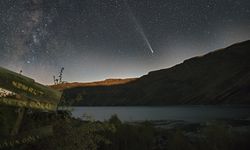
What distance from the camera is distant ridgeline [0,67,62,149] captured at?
144 inches

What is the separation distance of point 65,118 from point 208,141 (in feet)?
27.2

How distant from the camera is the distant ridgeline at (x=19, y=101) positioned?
12.0ft

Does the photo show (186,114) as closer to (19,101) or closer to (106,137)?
(106,137)

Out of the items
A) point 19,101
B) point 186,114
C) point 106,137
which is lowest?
point 106,137

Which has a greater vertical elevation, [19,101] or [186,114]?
[186,114]

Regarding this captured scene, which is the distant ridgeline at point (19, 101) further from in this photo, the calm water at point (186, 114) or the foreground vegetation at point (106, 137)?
the calm water at point (186, 114)

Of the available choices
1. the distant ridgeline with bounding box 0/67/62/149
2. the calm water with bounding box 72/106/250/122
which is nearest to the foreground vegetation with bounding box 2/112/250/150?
the distant ridgeline with bounding box 0/67/62/149

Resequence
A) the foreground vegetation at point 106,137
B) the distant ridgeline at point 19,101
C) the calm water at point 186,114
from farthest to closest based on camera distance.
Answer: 1. the calm water at point 186,114
2. the foreground vegetation at point 106,137
3. the distant ridgeline at point 19,101

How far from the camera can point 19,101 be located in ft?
12.6

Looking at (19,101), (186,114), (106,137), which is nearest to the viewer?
(19,101)

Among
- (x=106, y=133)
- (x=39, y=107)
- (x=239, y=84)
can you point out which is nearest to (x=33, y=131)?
(x=39, y=107)

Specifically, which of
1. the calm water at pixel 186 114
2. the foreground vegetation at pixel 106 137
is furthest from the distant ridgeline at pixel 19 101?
the calm water at pixel 186 114

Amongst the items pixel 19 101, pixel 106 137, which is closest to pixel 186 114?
pixel 106 137

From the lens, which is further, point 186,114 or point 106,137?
point 186,114
